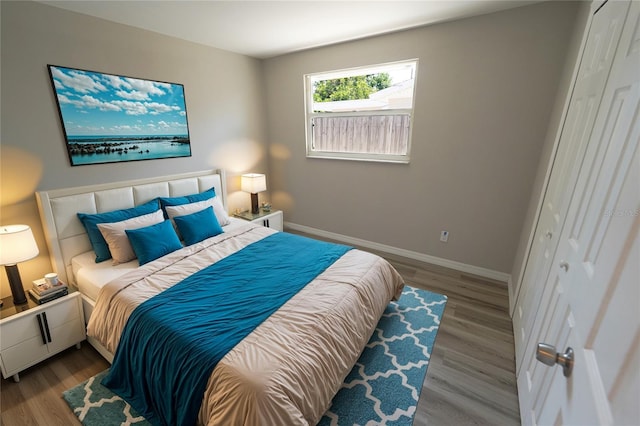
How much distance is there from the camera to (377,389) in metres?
1.72

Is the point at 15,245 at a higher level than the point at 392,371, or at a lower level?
higher

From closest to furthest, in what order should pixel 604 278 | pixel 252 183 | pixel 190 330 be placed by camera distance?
1. pixel 604 278
2. pixel 190 330
3. pixel 252 183

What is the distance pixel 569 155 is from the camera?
5.21 ft

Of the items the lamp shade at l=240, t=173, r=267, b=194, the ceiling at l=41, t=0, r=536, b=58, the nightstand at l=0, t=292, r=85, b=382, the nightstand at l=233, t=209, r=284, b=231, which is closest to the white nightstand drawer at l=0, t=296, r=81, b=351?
the nightstand at l=0, t=292, r=85, b=382

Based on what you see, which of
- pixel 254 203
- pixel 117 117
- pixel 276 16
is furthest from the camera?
pixel 254 203

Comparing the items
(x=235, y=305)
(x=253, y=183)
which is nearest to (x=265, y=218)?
(x=253, y=183)

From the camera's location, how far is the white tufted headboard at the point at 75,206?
2094 millimetres

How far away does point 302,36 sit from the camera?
2939 millimetres

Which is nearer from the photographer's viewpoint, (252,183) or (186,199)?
(186,199)

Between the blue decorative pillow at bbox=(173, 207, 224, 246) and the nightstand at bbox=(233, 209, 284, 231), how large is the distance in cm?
80

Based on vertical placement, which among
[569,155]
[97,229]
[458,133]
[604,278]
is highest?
[458,133]

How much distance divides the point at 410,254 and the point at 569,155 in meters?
2.03

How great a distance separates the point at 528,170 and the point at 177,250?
3204mm

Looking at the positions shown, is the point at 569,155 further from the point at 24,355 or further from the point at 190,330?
the point at 24,355
